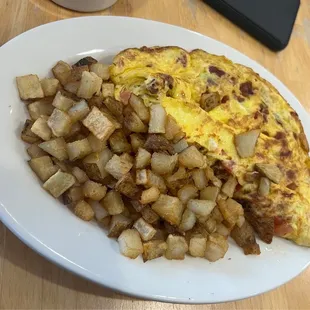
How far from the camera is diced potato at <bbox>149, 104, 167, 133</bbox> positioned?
99 cm

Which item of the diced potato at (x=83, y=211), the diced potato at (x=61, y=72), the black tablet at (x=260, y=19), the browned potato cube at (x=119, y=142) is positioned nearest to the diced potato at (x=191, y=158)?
the browned potato cube at (x=119, y=142)

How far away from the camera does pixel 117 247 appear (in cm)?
92

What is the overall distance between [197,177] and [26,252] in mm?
401

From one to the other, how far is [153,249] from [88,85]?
38 centimetres

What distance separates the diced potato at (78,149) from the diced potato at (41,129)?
5 cm

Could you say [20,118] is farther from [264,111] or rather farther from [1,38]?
[264,111]

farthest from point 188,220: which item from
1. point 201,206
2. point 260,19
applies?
point 260,19

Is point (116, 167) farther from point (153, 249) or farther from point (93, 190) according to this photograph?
point (153, 249)

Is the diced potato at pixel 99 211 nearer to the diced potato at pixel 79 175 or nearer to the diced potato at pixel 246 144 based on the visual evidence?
the diced potato at pixel 79 175

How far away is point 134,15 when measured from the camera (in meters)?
1.49

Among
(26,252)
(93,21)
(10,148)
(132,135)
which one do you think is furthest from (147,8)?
(26,252)

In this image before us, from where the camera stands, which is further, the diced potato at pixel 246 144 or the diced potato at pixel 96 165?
the diced potato at pixel 246 144

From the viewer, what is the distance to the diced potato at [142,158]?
0.96 m

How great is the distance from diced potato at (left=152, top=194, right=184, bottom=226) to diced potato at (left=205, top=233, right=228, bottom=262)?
0.09 metres
